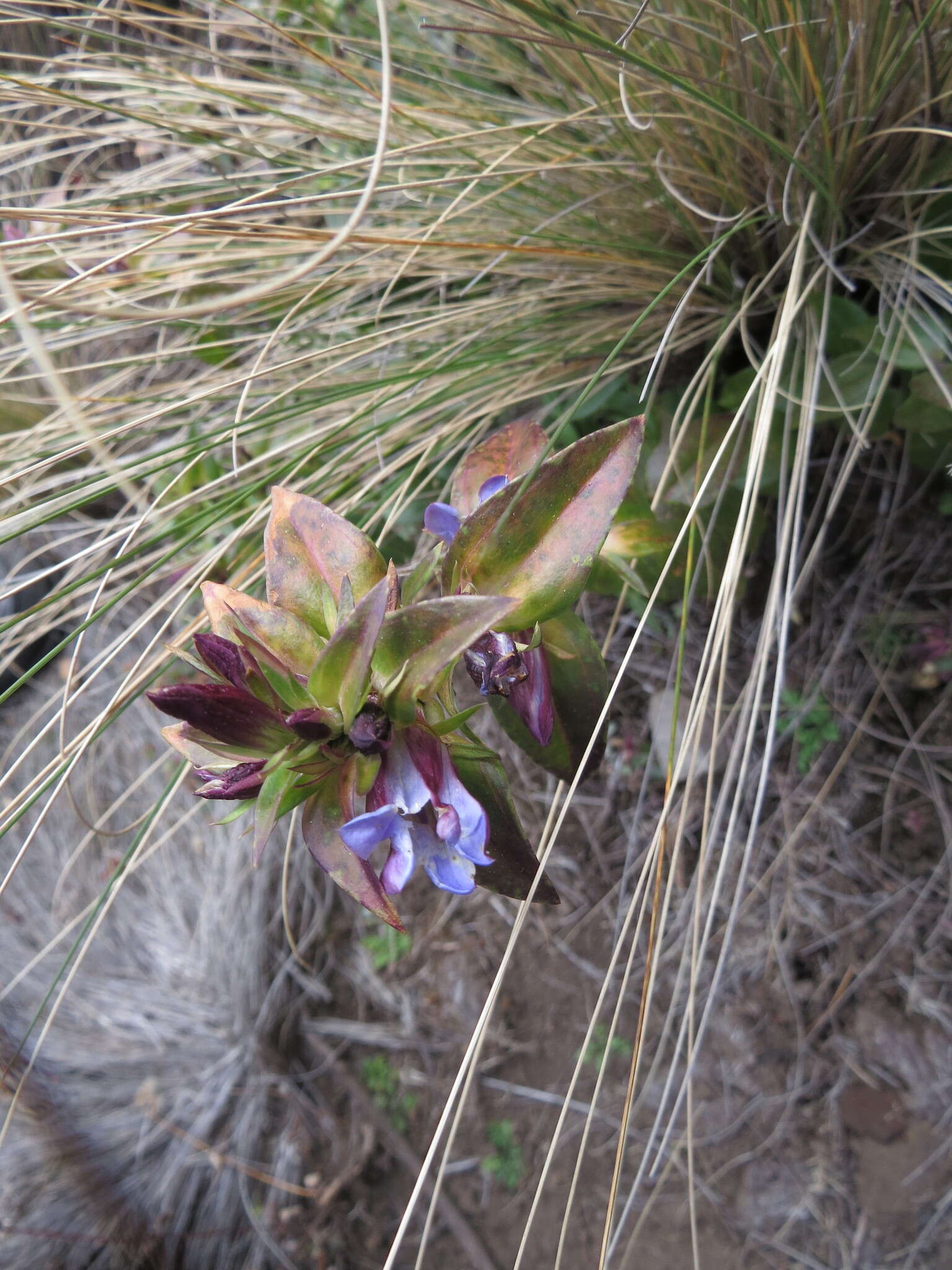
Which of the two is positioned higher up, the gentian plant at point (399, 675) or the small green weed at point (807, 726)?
the gentian plant at point (399, 675)

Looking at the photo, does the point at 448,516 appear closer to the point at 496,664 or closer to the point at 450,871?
the point at 496,664

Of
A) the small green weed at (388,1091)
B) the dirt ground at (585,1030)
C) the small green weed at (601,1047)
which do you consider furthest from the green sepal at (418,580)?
the small green weed at (388,1091)

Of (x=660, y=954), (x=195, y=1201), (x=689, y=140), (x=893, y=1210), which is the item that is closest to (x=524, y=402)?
(x=689, y=140)

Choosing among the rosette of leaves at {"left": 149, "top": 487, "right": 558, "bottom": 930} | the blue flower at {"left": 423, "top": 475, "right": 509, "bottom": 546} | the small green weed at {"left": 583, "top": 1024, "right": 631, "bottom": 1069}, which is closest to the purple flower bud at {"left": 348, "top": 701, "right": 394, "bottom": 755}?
the rosette of leaves at {"left": 149, "top": 487, "right": 558, "bottom": 930}

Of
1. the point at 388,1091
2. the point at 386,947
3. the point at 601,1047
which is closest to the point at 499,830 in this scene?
the point at 601,1047

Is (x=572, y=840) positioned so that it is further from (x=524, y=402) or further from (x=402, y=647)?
(x=402, y=647)

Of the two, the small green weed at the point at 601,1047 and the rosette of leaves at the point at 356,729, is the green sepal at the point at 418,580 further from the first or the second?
the small green weed at the point at 601,1047
